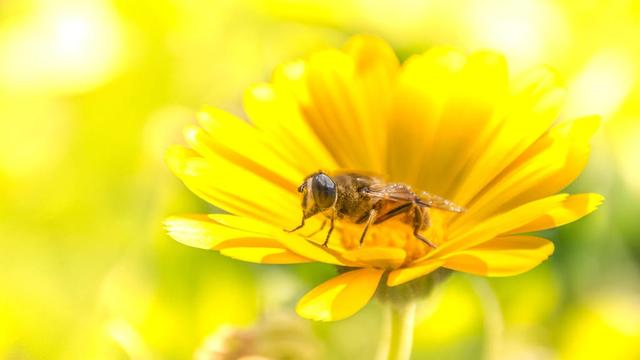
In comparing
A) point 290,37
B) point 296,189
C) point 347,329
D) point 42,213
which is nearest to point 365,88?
A: point 296,189

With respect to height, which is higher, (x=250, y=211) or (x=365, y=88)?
(x=365, y=88)

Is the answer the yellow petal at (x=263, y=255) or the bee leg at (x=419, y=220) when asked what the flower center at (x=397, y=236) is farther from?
the yellow petal at (x=263, y=255)

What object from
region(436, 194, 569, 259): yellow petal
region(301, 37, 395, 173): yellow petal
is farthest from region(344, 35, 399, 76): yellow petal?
region(436, 194, 569, 259): yellow petal

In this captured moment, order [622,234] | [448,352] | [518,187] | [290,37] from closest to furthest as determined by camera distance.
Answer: [518,187] < [448,352] < [622,234] < [290,37]

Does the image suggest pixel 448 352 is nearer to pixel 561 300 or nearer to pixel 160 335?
pixel 561 300

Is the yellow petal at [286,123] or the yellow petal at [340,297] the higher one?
the yellow petal at [286,123]

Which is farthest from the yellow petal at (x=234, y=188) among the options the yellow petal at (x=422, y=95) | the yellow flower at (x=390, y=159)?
the yellow petal at (x=422, y=95)

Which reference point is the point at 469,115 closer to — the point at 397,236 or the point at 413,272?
the point at 397,236
